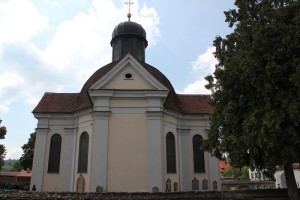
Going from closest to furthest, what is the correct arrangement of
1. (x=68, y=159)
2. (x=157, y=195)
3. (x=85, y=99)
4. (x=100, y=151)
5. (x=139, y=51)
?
(x=157, y=195)
(x=100, y=151)
(x=68, y=159)
(x=85, y=99)
(x=139, y=51)

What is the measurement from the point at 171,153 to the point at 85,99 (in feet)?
28.8

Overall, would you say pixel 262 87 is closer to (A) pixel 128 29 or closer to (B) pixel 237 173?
(A) pixel 128 29

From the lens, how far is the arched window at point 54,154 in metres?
26.4

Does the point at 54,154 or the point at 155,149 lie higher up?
the point at 54,154

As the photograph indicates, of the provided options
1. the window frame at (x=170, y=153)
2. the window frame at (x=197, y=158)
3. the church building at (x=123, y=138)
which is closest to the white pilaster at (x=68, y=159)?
the church building at (x=123, y=138)

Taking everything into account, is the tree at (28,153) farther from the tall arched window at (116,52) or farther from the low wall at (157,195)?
the low wall at (157,195)

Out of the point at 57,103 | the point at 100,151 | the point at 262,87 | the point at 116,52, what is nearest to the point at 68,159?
the point at 100,151

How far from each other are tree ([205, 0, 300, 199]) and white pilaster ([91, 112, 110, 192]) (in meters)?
9.35

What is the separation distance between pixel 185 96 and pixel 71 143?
12237mm

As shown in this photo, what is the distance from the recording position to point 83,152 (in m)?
24.3

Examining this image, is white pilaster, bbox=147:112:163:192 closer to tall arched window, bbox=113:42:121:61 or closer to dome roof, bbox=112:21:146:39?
tall arched window, bbox=113:42:121:61

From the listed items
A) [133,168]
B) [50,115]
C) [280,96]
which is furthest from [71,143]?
[280,96]

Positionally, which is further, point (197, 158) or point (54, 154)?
point (197, 158)

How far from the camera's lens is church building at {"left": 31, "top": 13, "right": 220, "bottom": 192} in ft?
73.2
